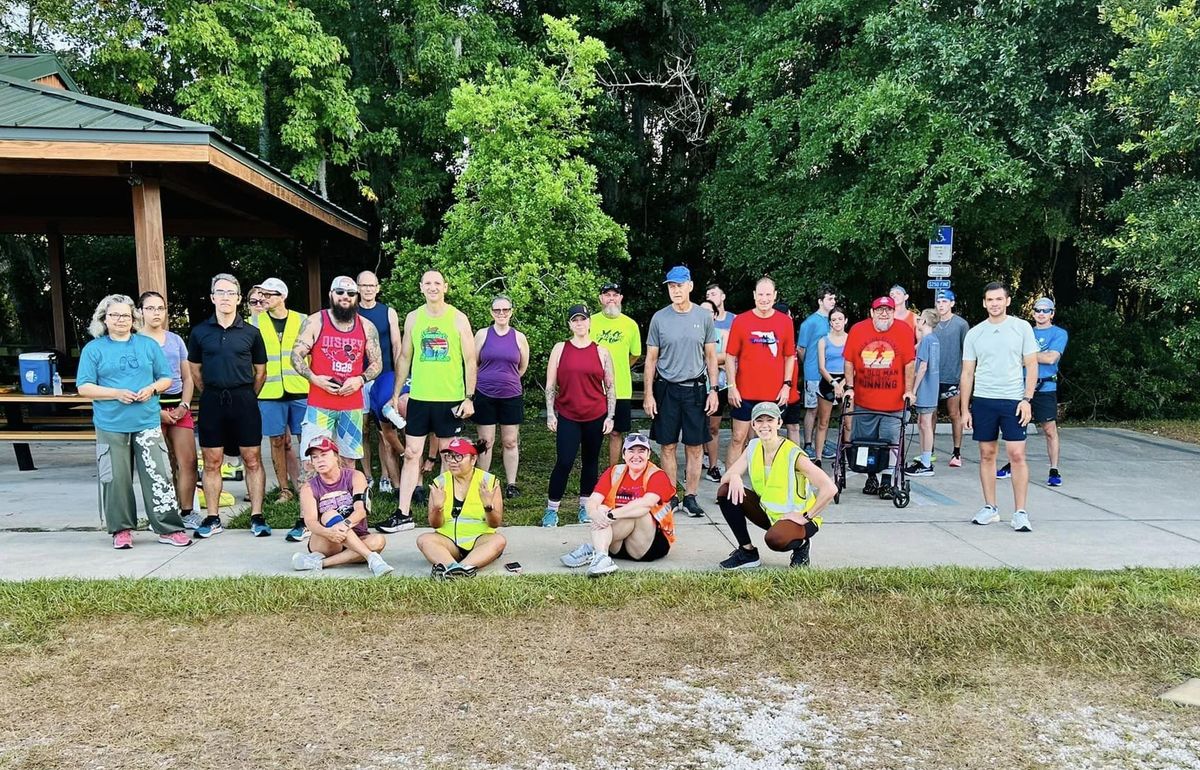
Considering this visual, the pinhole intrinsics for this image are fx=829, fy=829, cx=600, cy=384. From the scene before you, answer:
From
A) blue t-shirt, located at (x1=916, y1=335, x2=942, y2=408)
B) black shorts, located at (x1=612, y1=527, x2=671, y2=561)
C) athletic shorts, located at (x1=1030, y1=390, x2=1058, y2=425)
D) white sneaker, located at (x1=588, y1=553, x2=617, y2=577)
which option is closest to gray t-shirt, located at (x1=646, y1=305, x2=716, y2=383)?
black shorts, located at (x1=612, y1=527, x2=671, y2=561)

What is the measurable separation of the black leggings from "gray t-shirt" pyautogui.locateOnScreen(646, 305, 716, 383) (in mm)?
686

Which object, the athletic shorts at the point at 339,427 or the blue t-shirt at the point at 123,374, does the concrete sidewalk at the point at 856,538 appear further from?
the blue t-shirt at the point at 123,374

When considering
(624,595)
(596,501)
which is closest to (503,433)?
(596,501)

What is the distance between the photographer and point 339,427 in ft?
19.1

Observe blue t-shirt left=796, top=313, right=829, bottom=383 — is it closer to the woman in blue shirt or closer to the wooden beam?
the woman in blue shirt

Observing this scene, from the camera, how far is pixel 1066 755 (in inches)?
120

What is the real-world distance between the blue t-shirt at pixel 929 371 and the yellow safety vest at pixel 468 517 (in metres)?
5.00

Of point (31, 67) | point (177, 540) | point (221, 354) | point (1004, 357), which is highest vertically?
point (31, 67)

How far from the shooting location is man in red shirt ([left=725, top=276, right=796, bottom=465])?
263 inches

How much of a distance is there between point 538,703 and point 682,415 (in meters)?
3.30

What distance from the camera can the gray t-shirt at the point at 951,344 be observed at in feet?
28.4

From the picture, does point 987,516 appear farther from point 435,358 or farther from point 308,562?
point 308,562

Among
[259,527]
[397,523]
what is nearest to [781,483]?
[397,523]

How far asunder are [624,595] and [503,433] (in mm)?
2599
